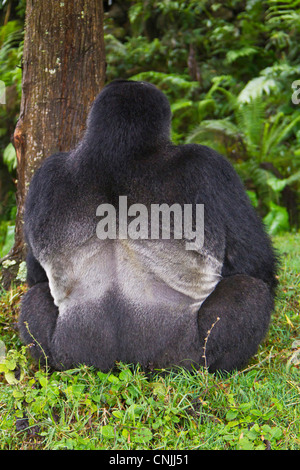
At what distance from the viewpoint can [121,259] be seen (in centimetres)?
222

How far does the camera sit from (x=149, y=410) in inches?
82.5

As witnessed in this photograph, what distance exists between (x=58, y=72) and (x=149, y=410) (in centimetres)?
220

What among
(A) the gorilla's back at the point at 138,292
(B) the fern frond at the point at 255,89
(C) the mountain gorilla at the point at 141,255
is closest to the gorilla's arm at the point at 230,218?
(C) the mountain gorilla at the point at 141,255

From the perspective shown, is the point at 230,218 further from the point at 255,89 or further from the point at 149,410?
the point at 255,89

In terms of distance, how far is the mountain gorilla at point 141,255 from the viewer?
2.22 metres

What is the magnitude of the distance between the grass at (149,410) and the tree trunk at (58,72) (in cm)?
149

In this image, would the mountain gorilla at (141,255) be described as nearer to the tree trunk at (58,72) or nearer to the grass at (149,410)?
the grass at (149,410)

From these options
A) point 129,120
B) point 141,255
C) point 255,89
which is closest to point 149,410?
point 141,255

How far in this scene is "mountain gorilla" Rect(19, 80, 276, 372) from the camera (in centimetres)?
222

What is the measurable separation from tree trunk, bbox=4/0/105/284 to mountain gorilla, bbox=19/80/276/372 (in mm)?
975

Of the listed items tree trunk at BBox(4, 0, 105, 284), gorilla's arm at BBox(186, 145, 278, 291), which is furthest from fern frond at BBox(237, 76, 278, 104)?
gorilla's arm at BBox(186, 145, 278, 291)
